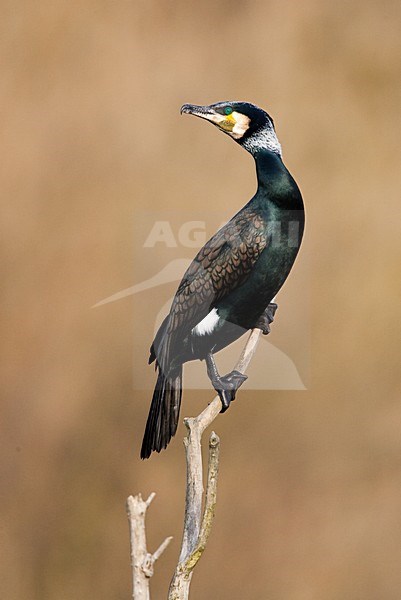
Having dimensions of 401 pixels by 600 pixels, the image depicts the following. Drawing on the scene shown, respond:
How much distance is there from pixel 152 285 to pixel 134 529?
1226mm

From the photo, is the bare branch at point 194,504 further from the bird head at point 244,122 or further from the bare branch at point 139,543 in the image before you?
the bird head at point 244,122

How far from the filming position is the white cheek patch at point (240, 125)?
76.3 inches

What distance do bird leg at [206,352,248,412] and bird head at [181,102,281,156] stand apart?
0.45m

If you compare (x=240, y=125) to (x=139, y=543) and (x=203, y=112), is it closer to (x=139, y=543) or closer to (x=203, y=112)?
(x=203, y=112)

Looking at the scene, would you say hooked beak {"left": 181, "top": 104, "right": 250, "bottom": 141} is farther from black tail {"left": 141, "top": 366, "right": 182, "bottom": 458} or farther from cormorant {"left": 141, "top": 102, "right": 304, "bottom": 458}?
black tail {"left": 141, "top": 366, "right": 182, "bottom": 458}

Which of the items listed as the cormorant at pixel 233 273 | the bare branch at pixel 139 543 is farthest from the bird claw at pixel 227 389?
the bare branch at pixel 139 543

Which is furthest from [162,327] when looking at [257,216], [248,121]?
[248,121]

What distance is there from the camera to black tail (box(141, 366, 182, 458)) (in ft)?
6.43

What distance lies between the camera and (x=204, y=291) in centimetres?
198

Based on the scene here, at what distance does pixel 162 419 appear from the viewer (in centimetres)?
196

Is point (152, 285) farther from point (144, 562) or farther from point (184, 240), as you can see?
point (144, 562)

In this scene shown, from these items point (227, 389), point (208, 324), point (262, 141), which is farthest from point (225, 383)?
point (262, 141)

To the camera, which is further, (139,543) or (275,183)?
(275,183)

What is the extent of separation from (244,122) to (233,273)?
31 cm
